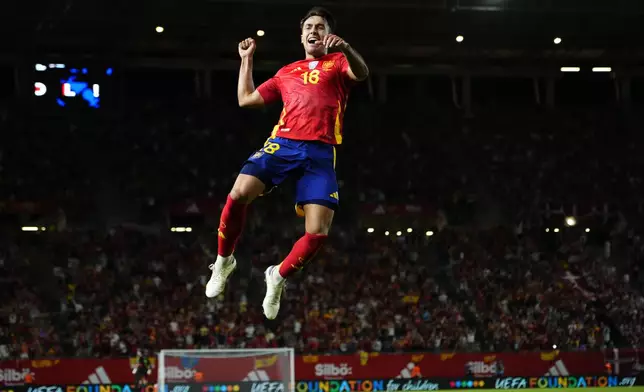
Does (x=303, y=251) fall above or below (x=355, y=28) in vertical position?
below

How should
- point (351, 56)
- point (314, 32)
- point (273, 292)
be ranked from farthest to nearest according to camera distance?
point (273, 292) → point (314, 32) → point (351, 56)

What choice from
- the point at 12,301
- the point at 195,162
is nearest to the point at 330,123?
the point at 12,301

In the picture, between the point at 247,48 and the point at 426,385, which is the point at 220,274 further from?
the point at 426,385

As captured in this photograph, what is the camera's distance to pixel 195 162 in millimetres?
27625

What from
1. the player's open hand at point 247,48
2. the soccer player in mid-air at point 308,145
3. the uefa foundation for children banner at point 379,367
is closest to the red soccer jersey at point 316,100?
the soccer player in mid-air at point 308,145

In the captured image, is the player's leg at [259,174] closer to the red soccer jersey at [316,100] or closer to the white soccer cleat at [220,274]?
the red soccer jersey at [316,100]

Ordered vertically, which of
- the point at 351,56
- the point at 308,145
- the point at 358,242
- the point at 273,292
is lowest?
the point at 273,292

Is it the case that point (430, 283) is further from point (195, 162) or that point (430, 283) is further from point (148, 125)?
point (148, 125)

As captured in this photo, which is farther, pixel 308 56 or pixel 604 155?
pixel 604 155

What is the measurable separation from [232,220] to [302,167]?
29.2 inches

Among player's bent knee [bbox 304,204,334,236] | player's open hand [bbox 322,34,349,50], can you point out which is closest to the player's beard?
player's open hand [bbox 322,34,349,50]

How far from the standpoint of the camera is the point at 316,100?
7.69m

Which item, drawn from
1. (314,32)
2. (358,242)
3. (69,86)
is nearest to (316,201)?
(314,32)

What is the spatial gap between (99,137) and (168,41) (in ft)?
11.2
